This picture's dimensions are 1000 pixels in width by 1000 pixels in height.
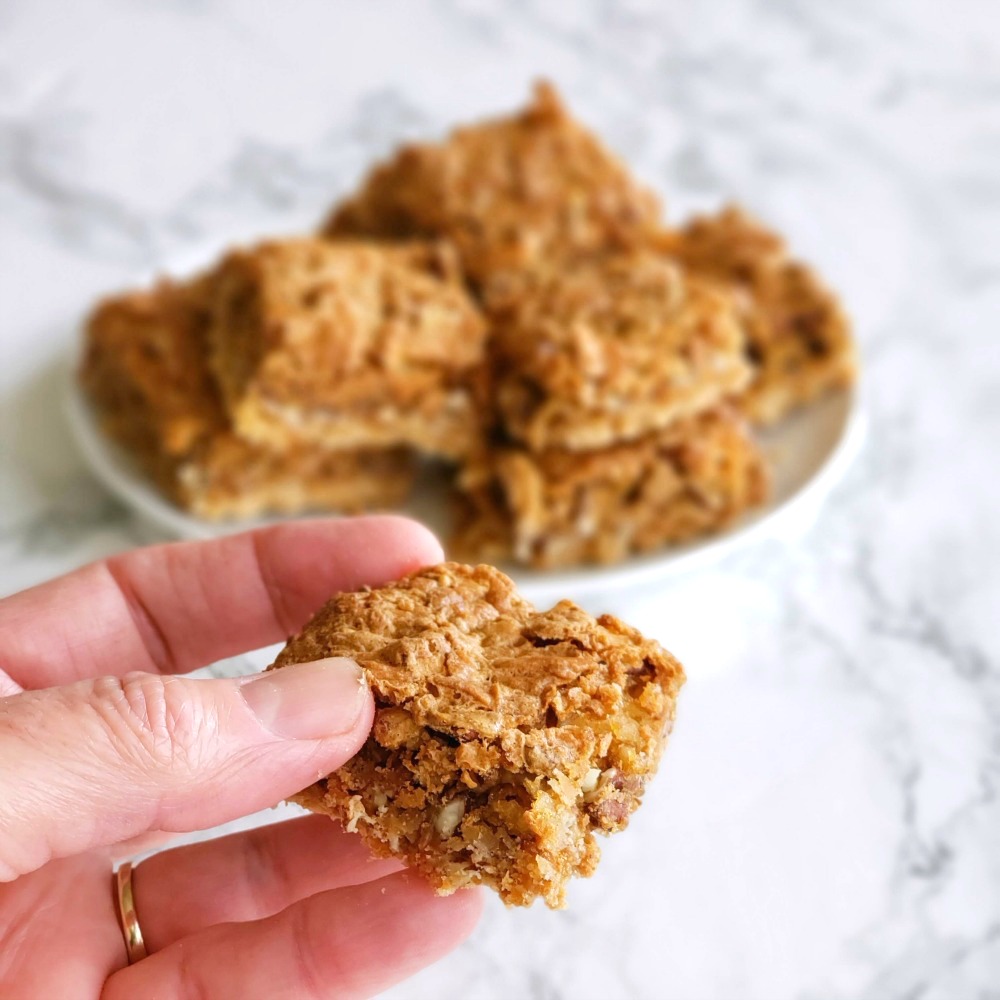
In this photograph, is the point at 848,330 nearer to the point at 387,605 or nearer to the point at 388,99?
the point at 387,605

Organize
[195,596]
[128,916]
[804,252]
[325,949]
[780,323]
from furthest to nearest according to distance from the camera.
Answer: [804,252]
[780,323]
[195,596]
[128,916]
[325,949]

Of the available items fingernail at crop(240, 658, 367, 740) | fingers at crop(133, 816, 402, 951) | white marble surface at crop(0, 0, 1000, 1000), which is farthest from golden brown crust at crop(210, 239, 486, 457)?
fingernail at crop(240, 658, 367, 740)

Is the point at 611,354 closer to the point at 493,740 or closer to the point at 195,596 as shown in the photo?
the point at 195,596

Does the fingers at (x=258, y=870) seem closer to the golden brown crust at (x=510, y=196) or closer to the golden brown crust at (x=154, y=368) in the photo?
the golden brown crust at (x=154, y=368)

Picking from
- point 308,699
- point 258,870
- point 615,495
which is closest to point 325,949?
point 258,870

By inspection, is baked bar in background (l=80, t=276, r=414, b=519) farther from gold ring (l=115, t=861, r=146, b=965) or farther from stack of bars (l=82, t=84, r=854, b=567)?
gold ring (l=115, t=861, r=146, b=965)

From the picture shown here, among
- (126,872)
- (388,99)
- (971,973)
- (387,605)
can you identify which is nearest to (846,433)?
(971,973)
